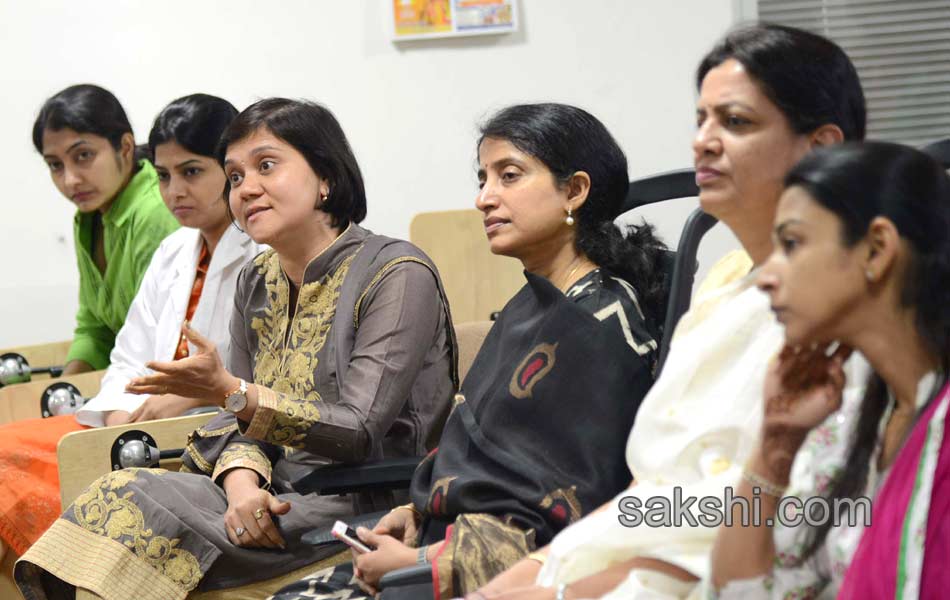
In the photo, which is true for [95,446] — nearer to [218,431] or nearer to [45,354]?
[218,431]

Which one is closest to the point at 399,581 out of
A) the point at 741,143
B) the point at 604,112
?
the point at 741,143

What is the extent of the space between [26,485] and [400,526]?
1.33 meters

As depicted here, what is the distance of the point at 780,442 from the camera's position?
126 cm

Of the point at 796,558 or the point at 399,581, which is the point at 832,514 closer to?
the point at 796,558

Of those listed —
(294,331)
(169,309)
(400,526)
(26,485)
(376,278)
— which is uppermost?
(376,278)

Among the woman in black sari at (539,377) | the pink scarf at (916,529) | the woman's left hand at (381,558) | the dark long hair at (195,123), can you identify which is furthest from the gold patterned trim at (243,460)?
the pink scarf at (916,529)

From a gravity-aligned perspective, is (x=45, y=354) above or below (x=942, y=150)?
below

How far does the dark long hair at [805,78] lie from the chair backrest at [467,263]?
2.07 metres

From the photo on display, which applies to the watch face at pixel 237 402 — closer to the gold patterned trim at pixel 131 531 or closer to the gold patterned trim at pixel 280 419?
the gold patterned trim at pixel 280 419

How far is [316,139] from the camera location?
2607 millimetres

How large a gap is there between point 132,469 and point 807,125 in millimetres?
1460

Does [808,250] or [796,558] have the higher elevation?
[808,250]

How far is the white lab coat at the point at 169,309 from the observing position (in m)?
3.23

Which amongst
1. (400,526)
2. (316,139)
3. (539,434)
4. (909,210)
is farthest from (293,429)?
(909,210)
